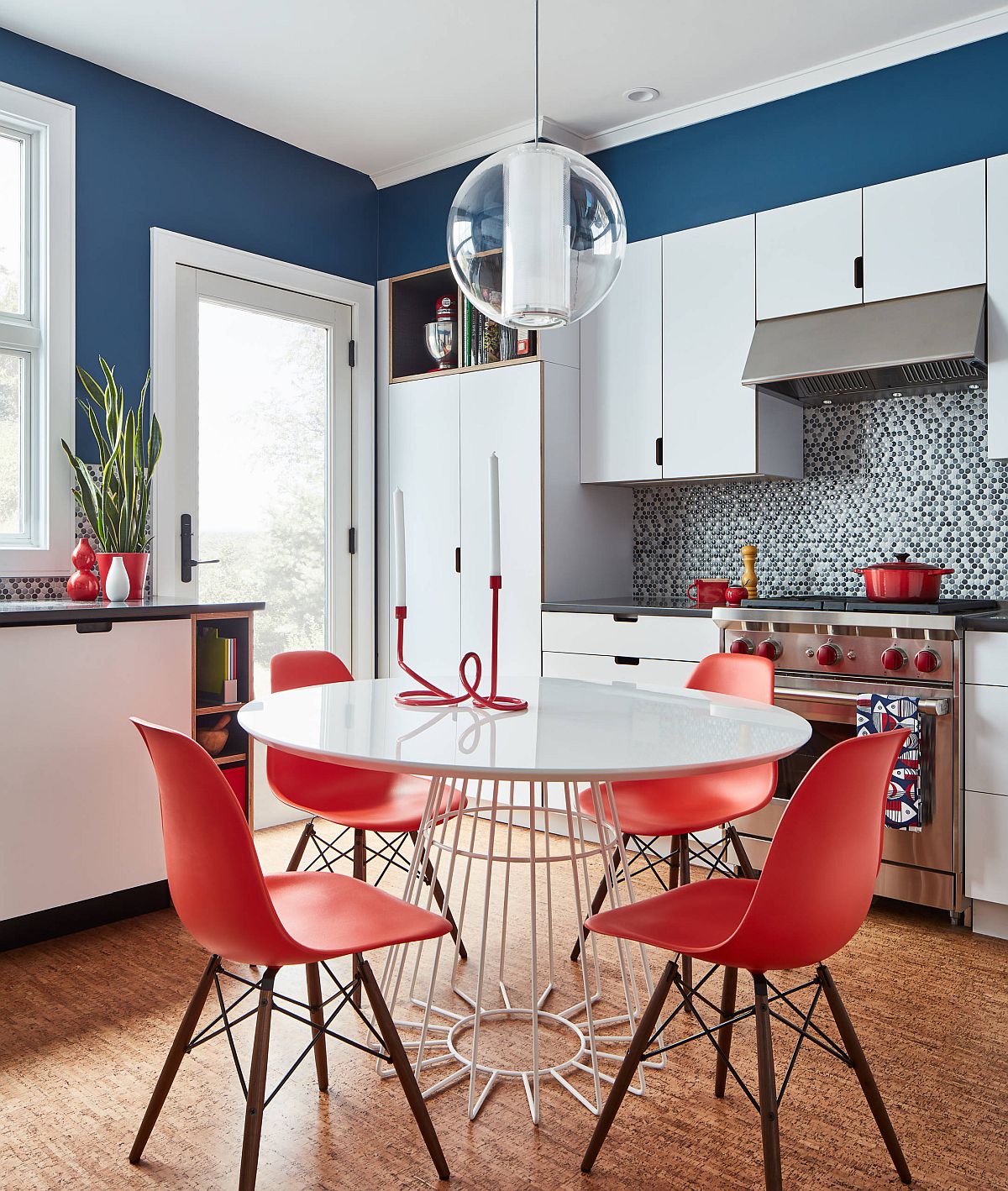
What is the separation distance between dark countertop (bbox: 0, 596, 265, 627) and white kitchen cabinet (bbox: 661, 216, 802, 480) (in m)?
1.67

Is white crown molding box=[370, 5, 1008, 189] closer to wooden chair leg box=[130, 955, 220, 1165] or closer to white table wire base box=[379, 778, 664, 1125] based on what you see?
white table wire base box=[379, 778, 664, 1125]

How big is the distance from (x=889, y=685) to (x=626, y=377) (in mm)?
1596

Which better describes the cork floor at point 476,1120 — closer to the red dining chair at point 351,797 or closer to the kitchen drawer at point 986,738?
the red dining chair at point 351,797

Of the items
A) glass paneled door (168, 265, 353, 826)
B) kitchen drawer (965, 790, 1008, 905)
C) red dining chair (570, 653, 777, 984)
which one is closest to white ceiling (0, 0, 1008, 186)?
glass paneled door (168, 265, 353, 826)

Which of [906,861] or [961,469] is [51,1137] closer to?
[906,861]

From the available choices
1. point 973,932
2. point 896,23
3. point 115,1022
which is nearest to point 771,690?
point 973,932

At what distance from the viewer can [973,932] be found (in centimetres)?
289

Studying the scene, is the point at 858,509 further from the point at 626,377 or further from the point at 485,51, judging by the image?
the point at 485,51

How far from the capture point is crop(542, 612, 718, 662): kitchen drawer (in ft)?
11.2

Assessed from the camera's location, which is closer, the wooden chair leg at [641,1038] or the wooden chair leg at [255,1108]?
the wooden chair leg at [255,1108]

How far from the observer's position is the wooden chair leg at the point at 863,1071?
1620 mm

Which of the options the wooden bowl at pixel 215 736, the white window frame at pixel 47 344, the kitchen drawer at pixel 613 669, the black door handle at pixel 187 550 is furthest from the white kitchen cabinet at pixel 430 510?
the white window frame at pixel 47 344

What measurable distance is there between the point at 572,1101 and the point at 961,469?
95.8 inches

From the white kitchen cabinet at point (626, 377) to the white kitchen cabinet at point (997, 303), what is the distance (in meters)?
1.16
